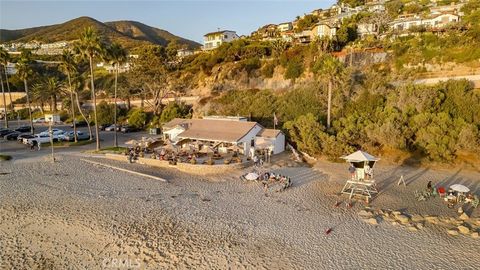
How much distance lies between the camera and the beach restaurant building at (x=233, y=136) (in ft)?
96.3

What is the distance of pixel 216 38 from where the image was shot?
90.8 m

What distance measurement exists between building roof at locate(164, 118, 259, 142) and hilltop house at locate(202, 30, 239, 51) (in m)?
60.8

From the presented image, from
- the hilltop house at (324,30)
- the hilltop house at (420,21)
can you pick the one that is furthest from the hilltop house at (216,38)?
the hilltop house at (420,21)

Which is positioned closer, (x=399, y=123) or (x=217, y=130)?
(x=399, y=123)

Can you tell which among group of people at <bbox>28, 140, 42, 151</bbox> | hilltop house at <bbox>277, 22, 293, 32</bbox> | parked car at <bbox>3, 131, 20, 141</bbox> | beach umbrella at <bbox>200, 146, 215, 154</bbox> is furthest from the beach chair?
hilltop house at <bbox>277, 22, 293, 32</bbox>

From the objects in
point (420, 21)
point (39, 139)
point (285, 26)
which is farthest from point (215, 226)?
point (285, 26)

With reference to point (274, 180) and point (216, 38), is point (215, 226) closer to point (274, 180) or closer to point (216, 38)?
point (274, 180)

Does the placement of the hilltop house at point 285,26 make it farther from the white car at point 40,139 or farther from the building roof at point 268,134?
the white car at point 40,139

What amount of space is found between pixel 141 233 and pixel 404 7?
291 ft

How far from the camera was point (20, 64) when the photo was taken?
1729 inches

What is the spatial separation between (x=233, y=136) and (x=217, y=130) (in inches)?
106

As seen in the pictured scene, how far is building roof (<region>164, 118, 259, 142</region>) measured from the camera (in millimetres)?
29250

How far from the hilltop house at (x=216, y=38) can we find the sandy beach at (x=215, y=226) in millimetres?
71417

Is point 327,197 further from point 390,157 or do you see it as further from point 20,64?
point 20,64
